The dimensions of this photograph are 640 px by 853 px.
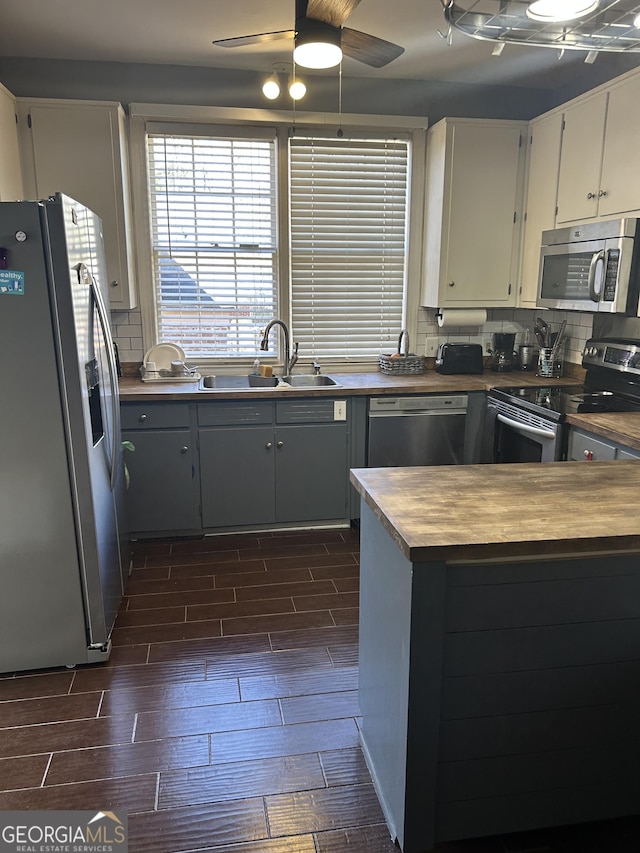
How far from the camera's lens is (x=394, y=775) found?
63.9 inches

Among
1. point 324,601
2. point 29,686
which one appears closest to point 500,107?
point 324,601

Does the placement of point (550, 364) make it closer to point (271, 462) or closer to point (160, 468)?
point (271, 462)

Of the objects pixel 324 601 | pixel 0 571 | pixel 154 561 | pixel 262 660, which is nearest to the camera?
pixel 0 571

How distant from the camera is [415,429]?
3.68 m

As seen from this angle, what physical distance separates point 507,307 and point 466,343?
0.38 meters

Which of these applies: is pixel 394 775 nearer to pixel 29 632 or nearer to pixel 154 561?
pixel 29 632

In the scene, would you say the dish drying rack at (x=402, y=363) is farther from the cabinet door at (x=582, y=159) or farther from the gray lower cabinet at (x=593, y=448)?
the gray lower cabinet at (x=593, y=448)

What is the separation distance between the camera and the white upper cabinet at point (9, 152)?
304 cm

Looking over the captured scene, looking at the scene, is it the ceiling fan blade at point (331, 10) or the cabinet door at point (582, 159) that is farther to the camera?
the cabinet door at point (582, 159)

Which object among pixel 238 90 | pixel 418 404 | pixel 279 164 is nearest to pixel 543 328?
pixel 418 404

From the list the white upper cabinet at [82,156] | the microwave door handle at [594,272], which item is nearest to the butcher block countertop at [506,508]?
the microwave door handle at [594,272]

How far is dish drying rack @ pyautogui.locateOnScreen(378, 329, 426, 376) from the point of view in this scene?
396 cm

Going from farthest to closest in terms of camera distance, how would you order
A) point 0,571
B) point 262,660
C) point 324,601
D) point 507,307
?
1. point 507,307
2. point 324,601
3. point 262,660
4. point 0,571

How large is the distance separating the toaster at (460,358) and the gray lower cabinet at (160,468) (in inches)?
67.5
